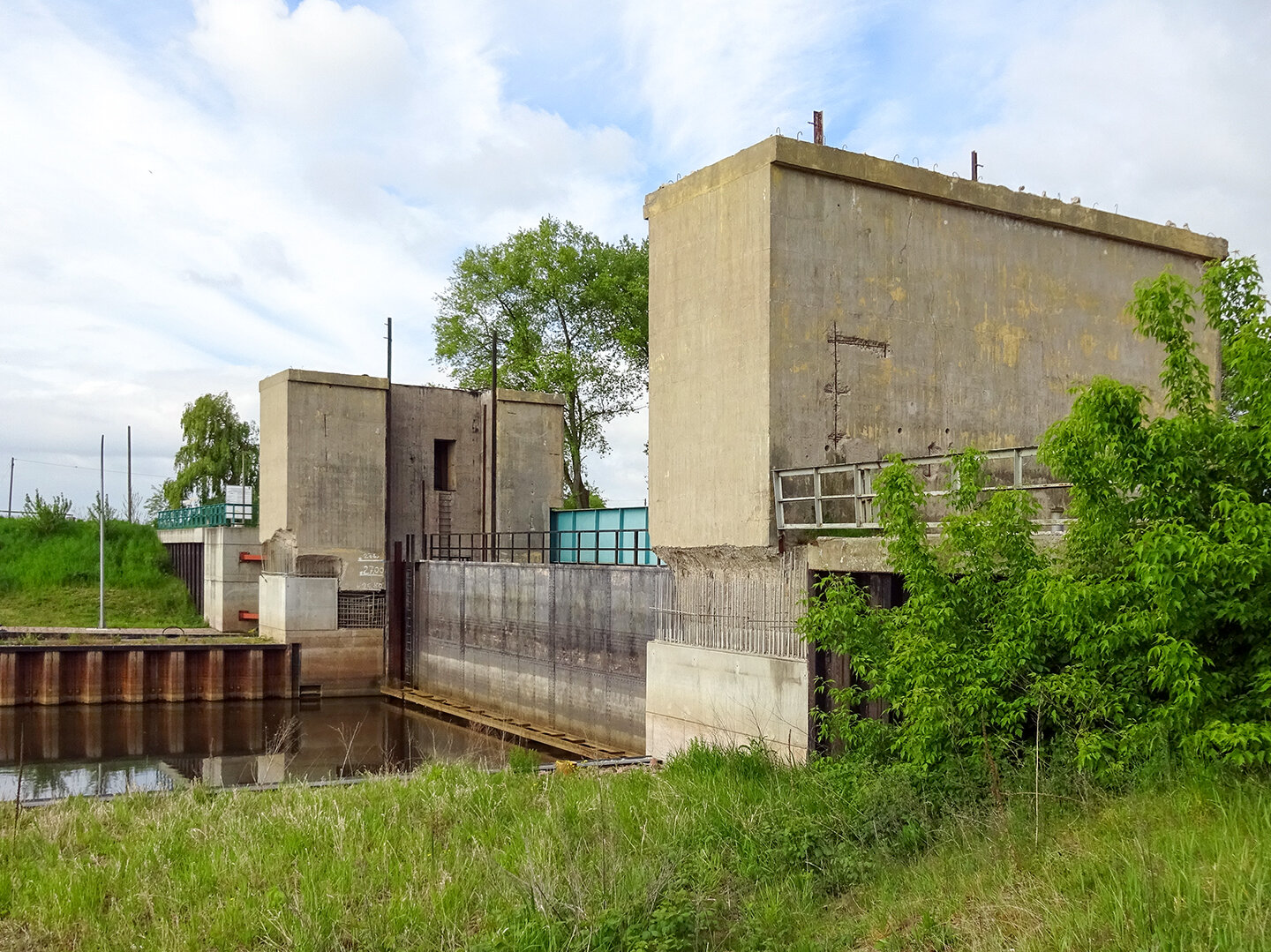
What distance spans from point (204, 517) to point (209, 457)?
19.9 meters

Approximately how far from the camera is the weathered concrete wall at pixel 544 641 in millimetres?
18312

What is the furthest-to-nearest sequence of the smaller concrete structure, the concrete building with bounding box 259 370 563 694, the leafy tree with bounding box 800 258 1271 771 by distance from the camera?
the smaller concrete structure → the concrete building with bounding box 259 370 563 694 → the leafy tree with bounding box 800 258 1271 771

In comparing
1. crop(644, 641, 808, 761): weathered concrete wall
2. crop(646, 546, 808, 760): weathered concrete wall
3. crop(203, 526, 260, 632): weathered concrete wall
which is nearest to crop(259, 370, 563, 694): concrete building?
crop(203, 526, 260, 632): weathered concrete wall

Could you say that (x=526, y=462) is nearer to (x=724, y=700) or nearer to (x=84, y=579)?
(x=84, y=579)

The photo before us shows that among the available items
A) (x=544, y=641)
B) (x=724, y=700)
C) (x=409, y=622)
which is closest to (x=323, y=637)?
(x=409, y=622)

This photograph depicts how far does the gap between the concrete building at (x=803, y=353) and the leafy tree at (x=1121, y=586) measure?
2650mm

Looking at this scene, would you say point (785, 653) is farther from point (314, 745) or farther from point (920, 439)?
point (314, 745)

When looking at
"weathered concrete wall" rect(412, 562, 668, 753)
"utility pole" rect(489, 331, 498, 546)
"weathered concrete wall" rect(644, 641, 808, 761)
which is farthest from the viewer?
"utility pole" rect(489, 331, 498, 546)

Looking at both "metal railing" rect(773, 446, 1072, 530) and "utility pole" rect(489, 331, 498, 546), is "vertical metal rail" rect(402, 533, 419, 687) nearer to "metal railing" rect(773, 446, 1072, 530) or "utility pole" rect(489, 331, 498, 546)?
"utility pole" rect(489, 331, 498, 546)

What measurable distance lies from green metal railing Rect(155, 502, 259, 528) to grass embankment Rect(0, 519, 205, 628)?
102 centimetres

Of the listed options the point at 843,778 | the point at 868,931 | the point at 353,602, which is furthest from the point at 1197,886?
the point at 353,602

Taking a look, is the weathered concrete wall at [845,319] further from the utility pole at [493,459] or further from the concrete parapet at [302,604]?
the concrete parapet at [302,604]

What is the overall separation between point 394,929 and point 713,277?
854cm

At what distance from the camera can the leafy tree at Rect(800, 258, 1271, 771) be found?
21.0ft
